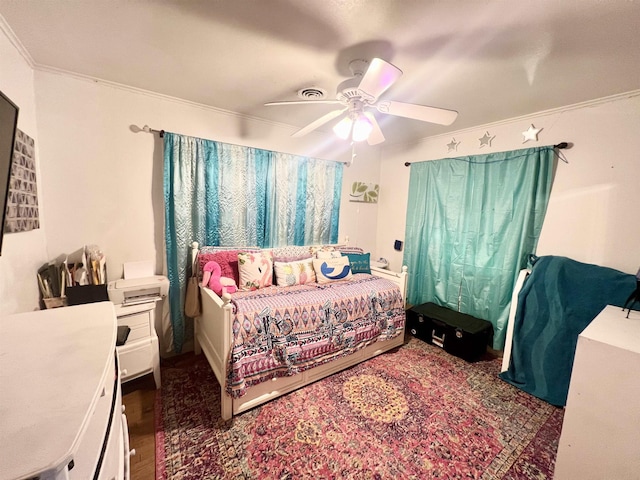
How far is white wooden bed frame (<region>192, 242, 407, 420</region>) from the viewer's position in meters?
1.72

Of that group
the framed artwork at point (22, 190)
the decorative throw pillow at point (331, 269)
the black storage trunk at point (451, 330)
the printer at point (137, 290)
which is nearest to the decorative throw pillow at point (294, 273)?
the decorative throw pillow at point (331, 269)

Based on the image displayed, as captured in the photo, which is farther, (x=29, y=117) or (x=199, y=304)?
(x=199, y=304)

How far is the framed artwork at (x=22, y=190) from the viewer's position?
1.46 m

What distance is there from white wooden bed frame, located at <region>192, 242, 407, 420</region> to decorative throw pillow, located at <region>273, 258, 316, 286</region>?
2.19 feet

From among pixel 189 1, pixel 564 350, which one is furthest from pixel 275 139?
pixel 564 350

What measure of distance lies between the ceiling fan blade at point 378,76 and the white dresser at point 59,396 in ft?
5.03

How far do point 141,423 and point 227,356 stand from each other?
28.1 inches

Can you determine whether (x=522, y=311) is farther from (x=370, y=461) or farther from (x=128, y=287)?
(x=128, y=287)

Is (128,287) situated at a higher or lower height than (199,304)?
higher

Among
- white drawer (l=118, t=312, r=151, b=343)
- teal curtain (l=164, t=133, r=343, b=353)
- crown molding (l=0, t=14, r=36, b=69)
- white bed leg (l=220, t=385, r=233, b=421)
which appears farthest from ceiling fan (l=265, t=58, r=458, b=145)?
white bed leg (l=220, t=385, r=233, b=421)

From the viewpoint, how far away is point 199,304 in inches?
92.7

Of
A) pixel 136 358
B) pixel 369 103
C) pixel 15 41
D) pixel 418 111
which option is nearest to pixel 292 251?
pixel 136 358

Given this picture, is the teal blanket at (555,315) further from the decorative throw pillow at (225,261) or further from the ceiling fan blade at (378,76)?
the decorative throw pillow at (225,261)

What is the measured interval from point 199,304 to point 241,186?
1.20m
